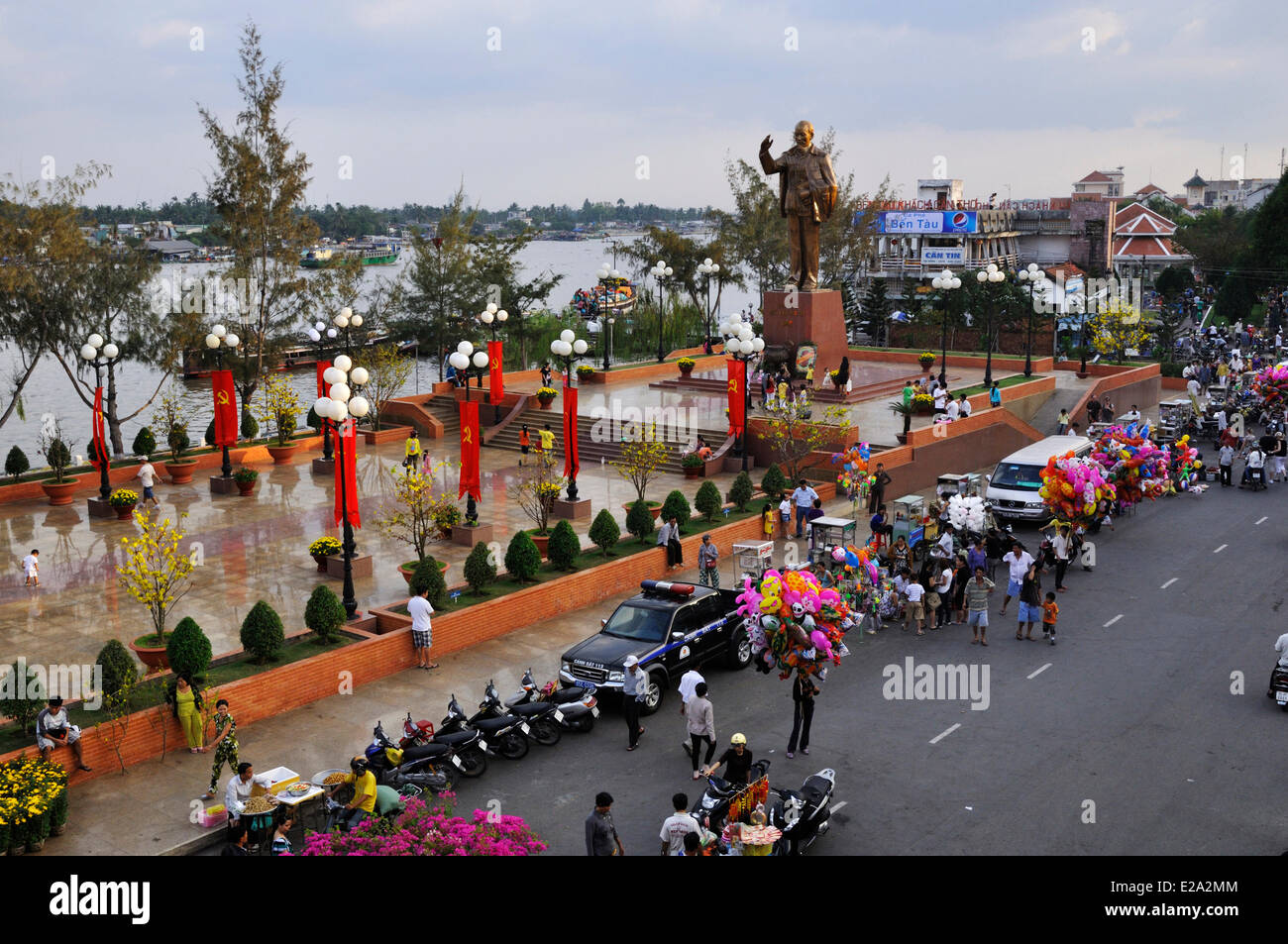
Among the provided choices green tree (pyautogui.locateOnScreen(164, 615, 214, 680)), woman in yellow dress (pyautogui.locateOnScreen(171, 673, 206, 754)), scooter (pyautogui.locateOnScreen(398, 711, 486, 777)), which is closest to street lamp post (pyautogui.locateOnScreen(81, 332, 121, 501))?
green tree (pyautogui.locateOnScreen(164, 615, 214, 680))

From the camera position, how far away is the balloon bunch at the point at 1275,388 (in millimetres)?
34344

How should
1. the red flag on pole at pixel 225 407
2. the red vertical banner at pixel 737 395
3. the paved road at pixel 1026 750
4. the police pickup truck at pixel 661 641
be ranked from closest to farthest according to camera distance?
the paved road at pixel 1026 750 < the police pickup truck at pixel 661 641 < the red flag on pole at pixel 225 407 < the red vertical banner at pixel 737 395

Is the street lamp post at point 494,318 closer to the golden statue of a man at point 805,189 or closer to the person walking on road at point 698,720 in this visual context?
the golden statue of a man at point 805,189

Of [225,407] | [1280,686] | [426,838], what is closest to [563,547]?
[1280,686]

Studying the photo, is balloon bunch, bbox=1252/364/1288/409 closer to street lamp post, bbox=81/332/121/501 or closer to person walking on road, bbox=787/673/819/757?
person walking on road, bbox=787/673/819/757

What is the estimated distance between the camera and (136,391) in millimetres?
74188

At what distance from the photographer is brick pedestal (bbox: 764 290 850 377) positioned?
3541 cm

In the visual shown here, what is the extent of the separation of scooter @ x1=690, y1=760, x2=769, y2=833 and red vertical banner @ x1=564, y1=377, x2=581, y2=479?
13.3 meters

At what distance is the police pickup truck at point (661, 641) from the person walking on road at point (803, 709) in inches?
89.0

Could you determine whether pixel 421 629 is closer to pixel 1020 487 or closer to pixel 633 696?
pixel 633 696

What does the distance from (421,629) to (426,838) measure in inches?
322

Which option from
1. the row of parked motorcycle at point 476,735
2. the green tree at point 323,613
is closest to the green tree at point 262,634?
the green tree at point 323,613

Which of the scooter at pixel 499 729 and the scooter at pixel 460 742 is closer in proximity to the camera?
the scooter at pixel 460 742

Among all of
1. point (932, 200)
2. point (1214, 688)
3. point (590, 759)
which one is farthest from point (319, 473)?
point (932, 200)
